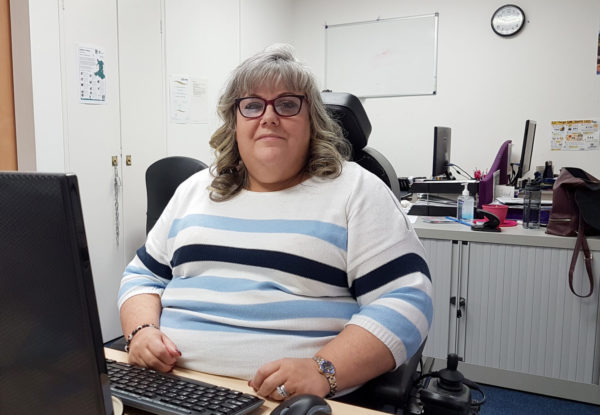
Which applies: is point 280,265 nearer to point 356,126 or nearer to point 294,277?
point 294,277

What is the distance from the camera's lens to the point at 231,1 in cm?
392

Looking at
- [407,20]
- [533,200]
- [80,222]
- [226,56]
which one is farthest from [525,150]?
[80,222]

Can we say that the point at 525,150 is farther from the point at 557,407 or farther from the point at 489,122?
the point at 557,407

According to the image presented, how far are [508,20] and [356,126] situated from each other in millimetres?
3611

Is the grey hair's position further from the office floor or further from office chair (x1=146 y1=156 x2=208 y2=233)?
the office floor

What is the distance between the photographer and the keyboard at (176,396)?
706 millimetres

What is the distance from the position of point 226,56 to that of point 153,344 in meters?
3.29

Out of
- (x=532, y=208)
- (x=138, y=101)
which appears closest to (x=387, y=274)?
(x=532, y=208)

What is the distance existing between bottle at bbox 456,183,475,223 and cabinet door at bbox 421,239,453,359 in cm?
32

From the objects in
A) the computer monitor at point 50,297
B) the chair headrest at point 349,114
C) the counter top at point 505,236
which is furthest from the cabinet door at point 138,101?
the computer monitor at point 50,297

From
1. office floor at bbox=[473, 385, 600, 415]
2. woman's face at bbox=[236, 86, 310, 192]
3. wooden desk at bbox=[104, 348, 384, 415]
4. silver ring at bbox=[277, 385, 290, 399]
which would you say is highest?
woman's face at bbox=[236, 86, 310, 192]

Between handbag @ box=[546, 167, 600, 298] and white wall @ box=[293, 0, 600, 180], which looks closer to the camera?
handbag @ box=[546, 167, 600, 298]

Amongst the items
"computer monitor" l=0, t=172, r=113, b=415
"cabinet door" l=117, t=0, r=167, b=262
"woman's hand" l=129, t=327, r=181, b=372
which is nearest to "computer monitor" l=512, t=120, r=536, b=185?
"cabinet door" l=117, t=0, r=167, b=262

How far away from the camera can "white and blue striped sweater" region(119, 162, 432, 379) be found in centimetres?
97
